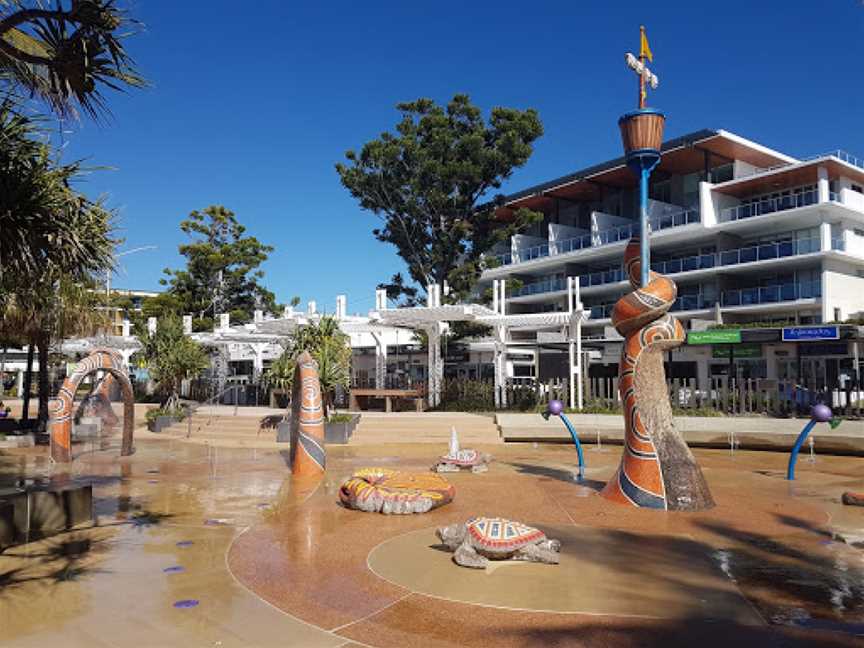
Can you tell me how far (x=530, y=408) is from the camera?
2497 cm

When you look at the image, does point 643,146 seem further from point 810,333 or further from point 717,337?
point 717,337

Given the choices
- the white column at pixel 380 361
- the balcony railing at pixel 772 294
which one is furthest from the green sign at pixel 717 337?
the white column at pixel 380 361

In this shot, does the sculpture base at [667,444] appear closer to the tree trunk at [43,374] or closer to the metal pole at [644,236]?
the metal pole at [644,236]

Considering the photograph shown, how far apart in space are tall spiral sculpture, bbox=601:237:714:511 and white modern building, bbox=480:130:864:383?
61.6ft

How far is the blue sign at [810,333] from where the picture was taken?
22.0m

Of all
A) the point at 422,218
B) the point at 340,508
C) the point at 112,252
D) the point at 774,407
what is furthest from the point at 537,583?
the point at 422,218

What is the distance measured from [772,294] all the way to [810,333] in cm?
1518

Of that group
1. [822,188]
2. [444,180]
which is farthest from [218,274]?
[822,188]

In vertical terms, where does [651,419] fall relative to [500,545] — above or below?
above

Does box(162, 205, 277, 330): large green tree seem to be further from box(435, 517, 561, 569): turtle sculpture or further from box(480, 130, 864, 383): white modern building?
Result: box(435, 517, 561, 569): turtle sculpture

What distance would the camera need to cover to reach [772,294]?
122 feet

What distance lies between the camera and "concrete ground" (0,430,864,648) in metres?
5.14

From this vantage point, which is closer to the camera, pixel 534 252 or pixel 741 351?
pixel 741 351

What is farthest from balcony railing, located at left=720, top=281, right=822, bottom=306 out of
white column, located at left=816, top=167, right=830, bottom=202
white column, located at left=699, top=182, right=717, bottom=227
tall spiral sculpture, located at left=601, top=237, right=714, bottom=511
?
tall spiral sculpture, located at left=601, top=237, right=714, bottom=511
